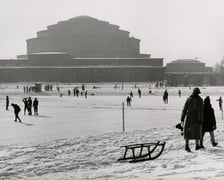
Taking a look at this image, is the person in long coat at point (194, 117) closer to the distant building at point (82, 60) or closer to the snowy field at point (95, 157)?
the snowy field at point (95, 157)

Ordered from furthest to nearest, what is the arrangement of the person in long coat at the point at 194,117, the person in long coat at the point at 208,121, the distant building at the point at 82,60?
1. the distant building at the point at 82,60
2. the person in long coat at the point at 208,121
3. the person in long coat at the point at 194,117

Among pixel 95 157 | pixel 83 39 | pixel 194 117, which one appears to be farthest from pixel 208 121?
pixel 83 39

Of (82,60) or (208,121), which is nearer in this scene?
(208,121)

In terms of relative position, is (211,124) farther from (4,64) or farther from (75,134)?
(4,64)

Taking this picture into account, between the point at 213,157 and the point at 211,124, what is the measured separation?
1329 mm

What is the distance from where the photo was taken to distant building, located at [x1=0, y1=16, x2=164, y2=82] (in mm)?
79375

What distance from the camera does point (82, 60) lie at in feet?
269

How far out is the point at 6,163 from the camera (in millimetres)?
7449

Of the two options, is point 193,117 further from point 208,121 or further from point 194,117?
point 208,121

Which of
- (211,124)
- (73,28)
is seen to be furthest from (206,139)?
(73,28)

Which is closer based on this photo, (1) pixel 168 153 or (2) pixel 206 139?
(1) pixel 168 153

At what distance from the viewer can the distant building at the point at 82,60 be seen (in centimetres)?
7938

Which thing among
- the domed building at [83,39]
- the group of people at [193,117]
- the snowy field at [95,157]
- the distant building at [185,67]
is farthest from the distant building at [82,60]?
the group of people at [193,117]

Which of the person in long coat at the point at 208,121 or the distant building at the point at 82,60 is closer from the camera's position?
the person in long coat at the point at 208,121
